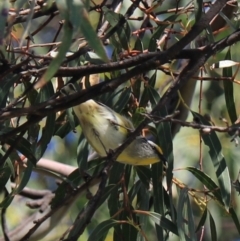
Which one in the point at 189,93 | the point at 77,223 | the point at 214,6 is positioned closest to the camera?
the point at 214,6

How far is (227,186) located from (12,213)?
1.79 m

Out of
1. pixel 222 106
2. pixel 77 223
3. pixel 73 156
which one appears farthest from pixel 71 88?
pixel 73 156

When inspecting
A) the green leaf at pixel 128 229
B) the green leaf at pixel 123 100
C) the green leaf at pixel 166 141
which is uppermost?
the green leaf at pixel 123 100

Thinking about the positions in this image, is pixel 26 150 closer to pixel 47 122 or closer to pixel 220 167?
pixel 47 122

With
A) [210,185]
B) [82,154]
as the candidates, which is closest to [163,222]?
[210,185]

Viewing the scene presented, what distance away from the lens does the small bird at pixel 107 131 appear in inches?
64.6

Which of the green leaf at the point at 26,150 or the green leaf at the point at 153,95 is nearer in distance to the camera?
the green leaf at the point at 26,150

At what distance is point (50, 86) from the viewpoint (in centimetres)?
166

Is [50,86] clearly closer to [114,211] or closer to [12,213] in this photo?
[114,211]

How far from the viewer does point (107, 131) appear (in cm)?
166

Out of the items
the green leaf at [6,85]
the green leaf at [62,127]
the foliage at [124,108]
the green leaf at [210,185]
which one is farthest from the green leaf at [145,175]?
the green leaf at [6,85]

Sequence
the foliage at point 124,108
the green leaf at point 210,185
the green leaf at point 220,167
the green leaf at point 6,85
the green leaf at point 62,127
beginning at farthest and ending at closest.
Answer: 1. the green leaf at point 62,127
2. the green leaf at point 210,185
3. the green leaf at point 220,167
4. the green leaf at point 6,85
5. the foliage at point 124,108

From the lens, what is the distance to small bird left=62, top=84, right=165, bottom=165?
1642 mm

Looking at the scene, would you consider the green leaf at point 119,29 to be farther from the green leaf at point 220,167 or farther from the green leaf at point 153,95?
the green leaf at point 220,167
